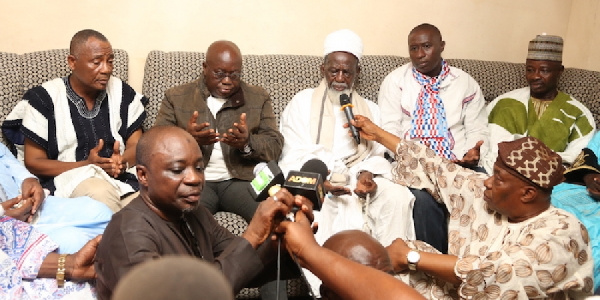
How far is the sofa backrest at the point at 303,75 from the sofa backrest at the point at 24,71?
0.52 meters

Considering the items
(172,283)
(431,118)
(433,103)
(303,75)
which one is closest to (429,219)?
(431,118)

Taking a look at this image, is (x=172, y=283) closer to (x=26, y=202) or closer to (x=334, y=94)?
(x=26, y=202)

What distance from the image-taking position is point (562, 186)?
3.67 m

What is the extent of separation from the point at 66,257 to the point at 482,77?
3132mm

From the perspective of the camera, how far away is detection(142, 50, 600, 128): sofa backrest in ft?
12.9

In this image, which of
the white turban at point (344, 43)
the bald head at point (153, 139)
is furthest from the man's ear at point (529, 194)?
the white turban at point (344, 43)

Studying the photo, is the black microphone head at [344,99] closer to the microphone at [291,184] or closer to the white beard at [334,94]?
the white beard at [334,94]

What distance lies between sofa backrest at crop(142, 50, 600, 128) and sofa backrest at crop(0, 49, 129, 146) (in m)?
0.52

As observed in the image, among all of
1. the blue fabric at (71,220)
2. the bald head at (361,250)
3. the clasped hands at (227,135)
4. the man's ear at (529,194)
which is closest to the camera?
the bald head at (361,250)

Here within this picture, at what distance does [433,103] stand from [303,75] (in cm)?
86

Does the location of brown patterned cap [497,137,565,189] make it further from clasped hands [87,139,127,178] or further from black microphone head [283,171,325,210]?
clasped hands [87,139,127,178]

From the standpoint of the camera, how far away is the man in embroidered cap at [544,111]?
4125mm

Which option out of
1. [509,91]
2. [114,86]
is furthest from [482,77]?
[114,86]

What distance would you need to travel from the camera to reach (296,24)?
4426mm
